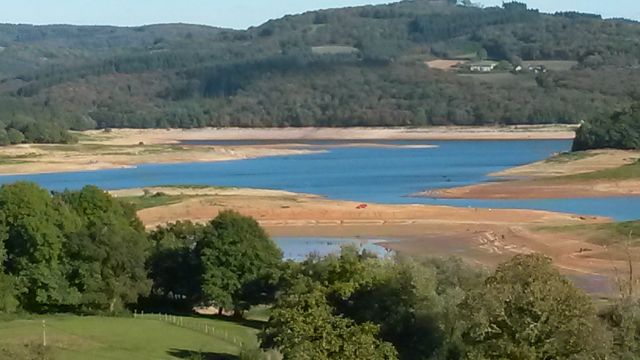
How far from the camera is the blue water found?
7231 centimetres

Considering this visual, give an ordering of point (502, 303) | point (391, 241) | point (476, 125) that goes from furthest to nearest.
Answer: point (476, 125) < point (391, 241) < point (502, 303)

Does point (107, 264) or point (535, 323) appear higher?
point (535, 323)

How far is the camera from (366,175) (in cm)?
9450

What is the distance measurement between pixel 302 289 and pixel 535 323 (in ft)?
24.2

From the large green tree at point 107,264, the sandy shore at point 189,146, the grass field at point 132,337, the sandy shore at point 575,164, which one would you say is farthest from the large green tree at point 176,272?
the sandy shore at point 189,146

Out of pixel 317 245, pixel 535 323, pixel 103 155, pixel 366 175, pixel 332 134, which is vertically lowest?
pixel 332 134

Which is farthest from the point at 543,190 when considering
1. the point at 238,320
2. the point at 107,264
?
the point at 107,264


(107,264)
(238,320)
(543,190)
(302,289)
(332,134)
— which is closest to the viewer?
(302,289)

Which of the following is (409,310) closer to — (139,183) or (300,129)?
(139,183)

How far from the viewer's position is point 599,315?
89.2 ft

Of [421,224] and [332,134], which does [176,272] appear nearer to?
[421,224]

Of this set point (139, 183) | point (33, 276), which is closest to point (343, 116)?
point (139, 183)

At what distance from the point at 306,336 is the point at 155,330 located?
9375 mm

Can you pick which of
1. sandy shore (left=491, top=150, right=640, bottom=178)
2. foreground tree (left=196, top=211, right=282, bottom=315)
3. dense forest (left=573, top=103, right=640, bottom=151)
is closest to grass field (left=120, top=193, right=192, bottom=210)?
sandy shore (left=491, top=150, right=640, bottom=178)
